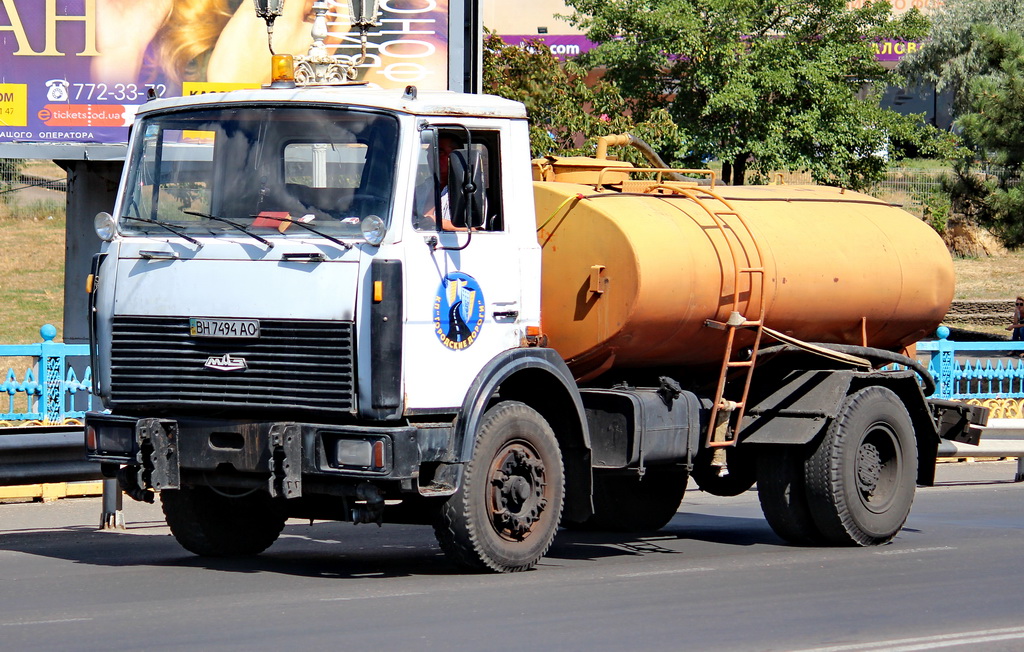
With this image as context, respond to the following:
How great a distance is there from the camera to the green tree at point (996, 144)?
2497 centimetres

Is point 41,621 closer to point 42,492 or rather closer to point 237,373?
point 237,373

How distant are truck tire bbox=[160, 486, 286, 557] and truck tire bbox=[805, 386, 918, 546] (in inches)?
148

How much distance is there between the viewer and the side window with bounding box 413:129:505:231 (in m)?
8.09

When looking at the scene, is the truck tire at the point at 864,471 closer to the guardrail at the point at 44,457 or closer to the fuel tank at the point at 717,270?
the fuel tank at the point at 717,270

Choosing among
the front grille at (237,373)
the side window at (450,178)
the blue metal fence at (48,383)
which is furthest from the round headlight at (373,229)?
the blue metal fence at (48,383)

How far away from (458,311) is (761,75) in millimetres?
23008

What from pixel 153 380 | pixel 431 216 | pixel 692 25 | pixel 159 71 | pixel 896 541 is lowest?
pixel 896 541

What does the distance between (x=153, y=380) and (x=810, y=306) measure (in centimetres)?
464

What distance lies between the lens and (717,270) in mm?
9688

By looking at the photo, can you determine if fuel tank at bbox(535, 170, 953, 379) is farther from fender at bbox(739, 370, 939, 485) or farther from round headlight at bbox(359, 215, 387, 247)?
round headlight at bbox(359, 215, 387, 247)

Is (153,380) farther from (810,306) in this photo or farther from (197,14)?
(197,14)

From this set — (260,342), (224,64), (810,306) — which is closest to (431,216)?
(260,342)

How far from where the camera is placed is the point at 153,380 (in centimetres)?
825

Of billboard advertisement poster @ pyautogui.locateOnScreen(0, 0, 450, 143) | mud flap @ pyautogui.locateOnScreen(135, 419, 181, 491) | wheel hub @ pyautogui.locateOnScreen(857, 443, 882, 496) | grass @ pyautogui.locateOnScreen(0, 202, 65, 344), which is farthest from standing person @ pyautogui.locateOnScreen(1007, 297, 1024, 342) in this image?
grass @ pyautogui.locateOnScreen(0, 202, 65, 344)
